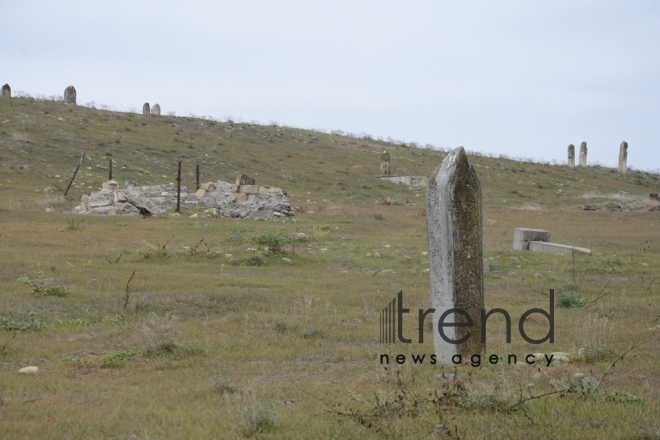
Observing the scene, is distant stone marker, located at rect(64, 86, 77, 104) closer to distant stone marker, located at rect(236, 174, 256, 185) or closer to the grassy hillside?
the grassy hillside

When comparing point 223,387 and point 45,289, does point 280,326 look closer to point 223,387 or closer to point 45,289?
point 223,387

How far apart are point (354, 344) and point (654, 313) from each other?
4.40 meters

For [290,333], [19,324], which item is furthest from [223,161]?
[290,333]

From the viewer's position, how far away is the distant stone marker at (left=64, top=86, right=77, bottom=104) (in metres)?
57.2

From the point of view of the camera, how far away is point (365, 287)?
12.4 metres

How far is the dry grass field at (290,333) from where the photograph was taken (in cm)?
519

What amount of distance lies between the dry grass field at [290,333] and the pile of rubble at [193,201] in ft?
4.26

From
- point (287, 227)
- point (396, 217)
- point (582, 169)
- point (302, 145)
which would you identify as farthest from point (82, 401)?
point (582, 169)

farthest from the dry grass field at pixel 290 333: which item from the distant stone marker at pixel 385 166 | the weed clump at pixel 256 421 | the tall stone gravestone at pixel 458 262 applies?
the distant stone marker at pixel 385 166

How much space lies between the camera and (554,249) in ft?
58.9

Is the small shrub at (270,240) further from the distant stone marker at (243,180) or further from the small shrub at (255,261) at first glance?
the distant stone marker at (243,180)

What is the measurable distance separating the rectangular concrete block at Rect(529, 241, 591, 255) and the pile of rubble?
35.0 feet

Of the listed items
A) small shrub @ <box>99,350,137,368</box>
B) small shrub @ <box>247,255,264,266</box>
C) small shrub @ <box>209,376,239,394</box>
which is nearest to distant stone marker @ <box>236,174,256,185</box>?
small shrub @ <box>247,255,264,266</box>

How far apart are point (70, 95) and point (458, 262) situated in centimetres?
5570
